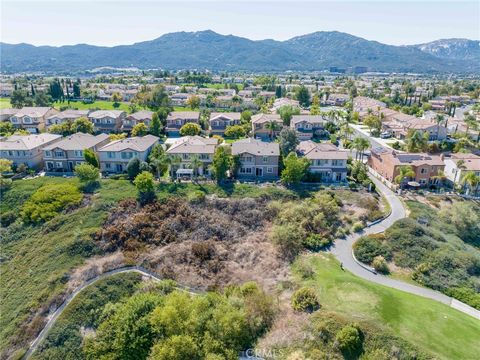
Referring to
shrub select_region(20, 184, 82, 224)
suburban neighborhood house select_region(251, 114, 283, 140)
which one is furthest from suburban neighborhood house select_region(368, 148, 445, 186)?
shrub select_region(20, 184, 82, 224)

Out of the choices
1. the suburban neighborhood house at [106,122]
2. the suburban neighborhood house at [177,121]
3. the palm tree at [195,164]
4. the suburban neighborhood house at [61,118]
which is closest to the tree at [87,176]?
the palm tree at [195,164]

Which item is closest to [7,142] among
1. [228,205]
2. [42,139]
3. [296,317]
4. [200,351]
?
[42,139]

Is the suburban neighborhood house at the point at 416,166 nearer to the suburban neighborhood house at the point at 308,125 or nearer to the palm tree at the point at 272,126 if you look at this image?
the suburban neighborhood house at the point at 308,125

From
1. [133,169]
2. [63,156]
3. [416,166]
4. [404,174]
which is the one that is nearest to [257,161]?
[133,169]

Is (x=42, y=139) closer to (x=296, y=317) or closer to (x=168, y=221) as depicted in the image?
(x=168, y=221)

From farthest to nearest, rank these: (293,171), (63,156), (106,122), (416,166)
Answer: (106,122) < (63,156) < (416,166) < (293,171)

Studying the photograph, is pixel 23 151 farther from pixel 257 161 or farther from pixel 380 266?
pixel 380 266
